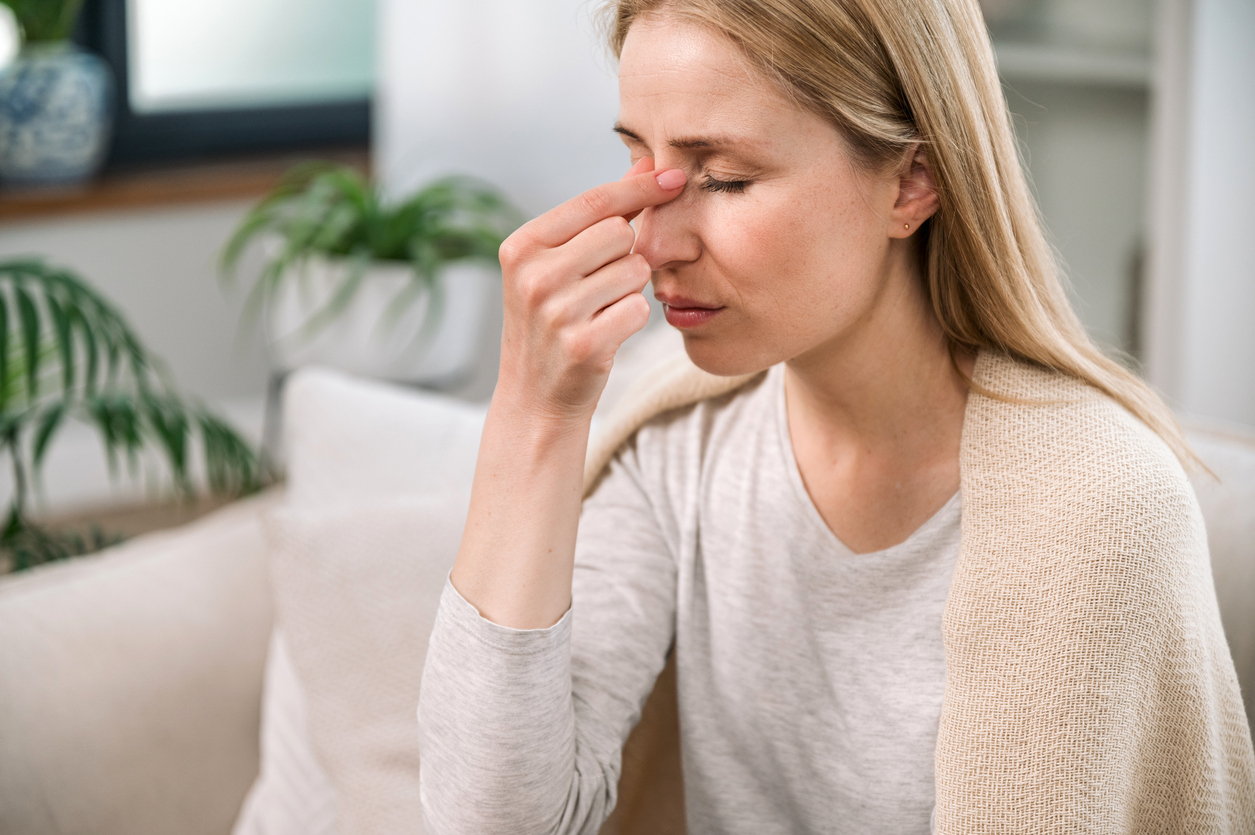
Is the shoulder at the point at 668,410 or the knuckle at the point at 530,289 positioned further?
the shoulder at the point at 668,410

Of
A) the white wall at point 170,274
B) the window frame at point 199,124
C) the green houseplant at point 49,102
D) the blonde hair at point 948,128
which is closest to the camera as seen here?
the blonde hair at point 948,128

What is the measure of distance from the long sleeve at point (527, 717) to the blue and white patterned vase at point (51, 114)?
7.81 ft

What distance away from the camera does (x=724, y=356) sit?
0.86m

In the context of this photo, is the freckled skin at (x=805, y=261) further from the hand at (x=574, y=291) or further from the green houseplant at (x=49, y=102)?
the green houseplant at (x=49, y=102)

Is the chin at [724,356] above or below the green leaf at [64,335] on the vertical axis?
above

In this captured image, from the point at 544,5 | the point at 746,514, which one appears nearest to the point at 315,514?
the point at 746,514

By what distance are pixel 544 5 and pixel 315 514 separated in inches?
65.6

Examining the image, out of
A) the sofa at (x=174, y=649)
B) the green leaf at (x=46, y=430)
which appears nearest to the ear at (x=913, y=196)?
the sofa at (x=174, y=649)

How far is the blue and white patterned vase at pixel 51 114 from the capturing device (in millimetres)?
2631

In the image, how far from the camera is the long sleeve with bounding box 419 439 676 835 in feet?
2.66

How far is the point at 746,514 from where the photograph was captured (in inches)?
39.6

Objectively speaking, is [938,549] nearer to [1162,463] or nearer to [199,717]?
[1162,463]

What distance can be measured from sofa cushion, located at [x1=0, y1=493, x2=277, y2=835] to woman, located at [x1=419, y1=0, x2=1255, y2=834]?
447 mm

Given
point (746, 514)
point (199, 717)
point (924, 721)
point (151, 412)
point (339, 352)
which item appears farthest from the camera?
point (339, 352)
